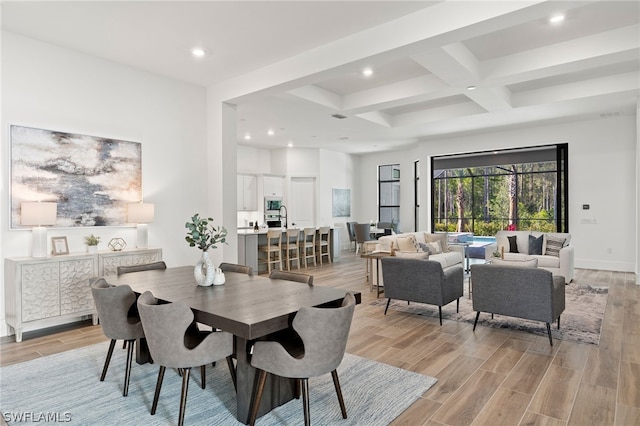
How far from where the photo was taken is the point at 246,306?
95.1 inches

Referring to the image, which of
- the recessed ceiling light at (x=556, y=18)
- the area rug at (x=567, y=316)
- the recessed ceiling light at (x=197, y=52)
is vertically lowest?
the area rug at (x=567, y=316)

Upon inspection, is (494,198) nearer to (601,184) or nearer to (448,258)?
(601,184)

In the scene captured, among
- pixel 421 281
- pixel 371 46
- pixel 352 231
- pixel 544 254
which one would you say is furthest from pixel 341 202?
pixel 371 46

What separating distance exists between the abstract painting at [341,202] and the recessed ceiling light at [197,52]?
299 inches

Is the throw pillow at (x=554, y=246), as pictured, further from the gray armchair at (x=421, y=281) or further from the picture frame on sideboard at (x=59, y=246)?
the picture frame on sideboard at (x=59, y=246)

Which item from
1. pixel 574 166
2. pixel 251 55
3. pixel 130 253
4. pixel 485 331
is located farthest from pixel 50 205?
pixel 574 166

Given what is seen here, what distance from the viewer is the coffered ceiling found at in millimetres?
3373

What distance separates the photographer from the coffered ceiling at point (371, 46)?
133 inches

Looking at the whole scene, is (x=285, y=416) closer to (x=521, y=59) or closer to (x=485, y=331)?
(x=485, y=331)

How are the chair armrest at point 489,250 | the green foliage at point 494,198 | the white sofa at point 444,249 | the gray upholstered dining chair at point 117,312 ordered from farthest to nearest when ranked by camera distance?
the green foliage at point 494,198, the chair armrest at point 489,250, the white sofa at point 444,249, the gray upholstered dining chair at point 117,312

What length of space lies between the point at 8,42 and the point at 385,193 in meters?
10.1

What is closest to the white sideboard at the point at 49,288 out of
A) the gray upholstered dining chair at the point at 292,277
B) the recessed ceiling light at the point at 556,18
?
the gray upholstered dining chair at the point at 292,277

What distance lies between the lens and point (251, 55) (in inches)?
174

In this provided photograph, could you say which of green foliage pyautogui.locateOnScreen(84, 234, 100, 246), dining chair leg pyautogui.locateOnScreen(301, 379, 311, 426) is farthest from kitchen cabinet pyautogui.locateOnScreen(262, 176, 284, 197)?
dining chair leg pyautogui.locateOnScreen(301, 379, 311, 426)
